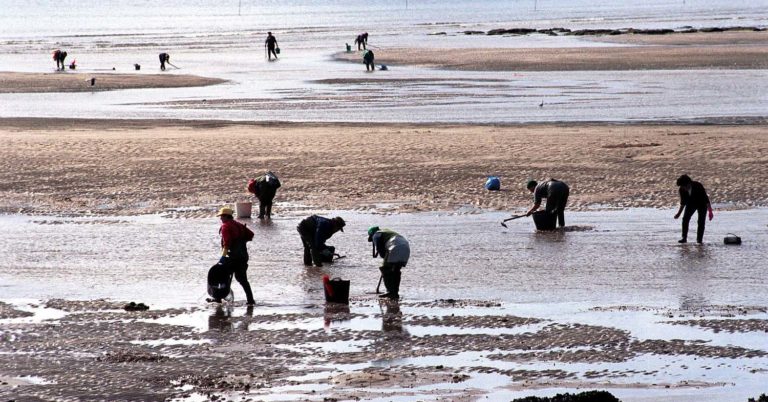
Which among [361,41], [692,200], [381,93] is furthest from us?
[361,41]

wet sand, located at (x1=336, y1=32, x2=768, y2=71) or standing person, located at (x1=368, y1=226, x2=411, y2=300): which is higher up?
wet sand, located at (x1=336, y1=32, x2=768, y2=71)

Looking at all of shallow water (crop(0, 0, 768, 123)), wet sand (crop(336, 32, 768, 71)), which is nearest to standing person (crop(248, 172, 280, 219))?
shallow water (crop(0, 0, 768, 123))

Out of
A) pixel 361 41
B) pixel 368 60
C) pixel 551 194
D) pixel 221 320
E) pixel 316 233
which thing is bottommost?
pixel 221 320

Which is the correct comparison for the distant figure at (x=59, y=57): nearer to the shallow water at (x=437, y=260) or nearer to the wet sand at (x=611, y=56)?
the wet sand at (x=611, y=56)

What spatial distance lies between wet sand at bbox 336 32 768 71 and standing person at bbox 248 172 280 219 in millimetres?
35542

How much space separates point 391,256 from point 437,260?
2829 mm

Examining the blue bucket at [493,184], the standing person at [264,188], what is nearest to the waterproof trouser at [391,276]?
the standing person at [264,188]

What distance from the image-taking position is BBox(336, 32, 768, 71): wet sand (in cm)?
5556

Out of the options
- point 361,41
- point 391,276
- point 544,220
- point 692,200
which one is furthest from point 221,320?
point 361,41

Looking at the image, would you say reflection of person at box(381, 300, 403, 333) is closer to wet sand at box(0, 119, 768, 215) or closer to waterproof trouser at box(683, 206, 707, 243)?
waterproof trouser at box(683, 206, 707, 243)

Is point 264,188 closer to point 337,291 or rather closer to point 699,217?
point 337,291

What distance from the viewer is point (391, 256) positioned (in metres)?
14.9

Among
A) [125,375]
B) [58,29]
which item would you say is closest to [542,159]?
[125,375]

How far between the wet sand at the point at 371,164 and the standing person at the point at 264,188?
1585mm
